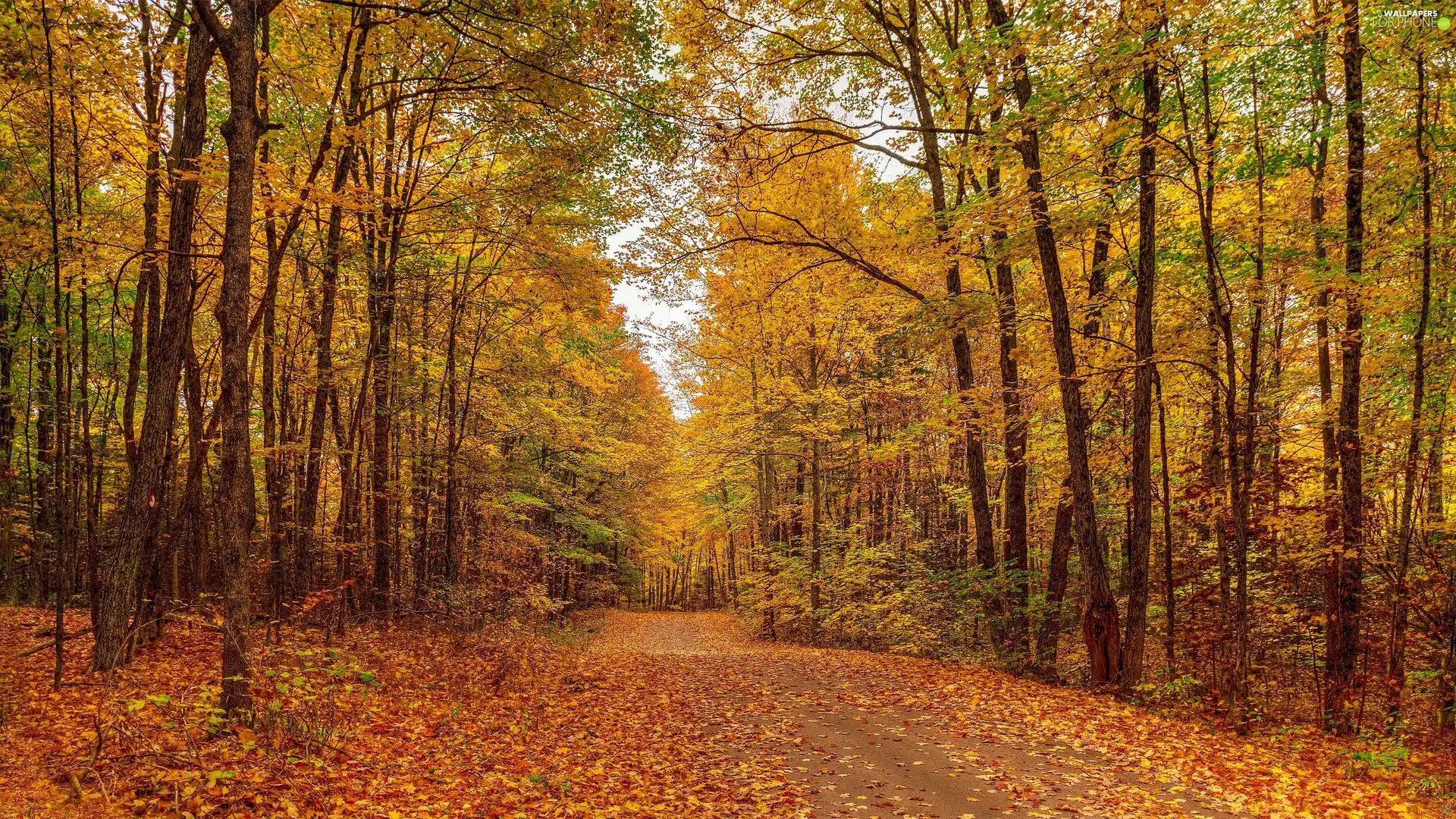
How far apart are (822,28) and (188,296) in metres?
10.4

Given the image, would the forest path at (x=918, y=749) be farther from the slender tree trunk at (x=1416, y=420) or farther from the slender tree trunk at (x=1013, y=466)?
the slender tree trunk at (x=1416, y=420)

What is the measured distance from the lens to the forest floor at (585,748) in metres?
4.63

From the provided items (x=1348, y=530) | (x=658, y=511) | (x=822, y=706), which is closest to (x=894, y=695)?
(x=822, y=706)

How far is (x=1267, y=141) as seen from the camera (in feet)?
31.2

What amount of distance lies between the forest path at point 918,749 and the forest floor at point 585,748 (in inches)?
1.2

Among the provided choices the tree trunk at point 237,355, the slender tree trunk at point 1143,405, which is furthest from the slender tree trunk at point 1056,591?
the tree trunk at point 237,355

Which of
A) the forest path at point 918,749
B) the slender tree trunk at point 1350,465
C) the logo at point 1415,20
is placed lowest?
the forest path at point 918,749

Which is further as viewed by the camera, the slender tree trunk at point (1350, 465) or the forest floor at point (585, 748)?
the slender tree trunk at point (1350, 465)

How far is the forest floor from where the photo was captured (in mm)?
4633

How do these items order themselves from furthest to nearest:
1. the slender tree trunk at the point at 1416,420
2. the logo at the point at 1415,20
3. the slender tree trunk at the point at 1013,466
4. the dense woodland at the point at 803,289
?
the slender tree trunk at the point at 1013,466
the dense woodland at the point at 803,289
the slender tree trunk at the point at 1416,420
the logo at the point at 1415,20

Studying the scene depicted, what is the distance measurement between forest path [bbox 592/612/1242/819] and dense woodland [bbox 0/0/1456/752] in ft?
Answer: 8.37

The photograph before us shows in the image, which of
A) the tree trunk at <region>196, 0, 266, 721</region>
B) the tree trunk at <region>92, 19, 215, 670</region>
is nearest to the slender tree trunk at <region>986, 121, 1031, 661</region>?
the tree trunk at <region>196, 0, 266, 721</region>

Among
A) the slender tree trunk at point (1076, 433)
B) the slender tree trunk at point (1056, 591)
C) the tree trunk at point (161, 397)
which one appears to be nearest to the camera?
the tree trunk at point (161, 397)

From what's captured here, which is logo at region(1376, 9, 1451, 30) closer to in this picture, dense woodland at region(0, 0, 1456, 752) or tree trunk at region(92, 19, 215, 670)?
dense woodland at region(0, 0, 1456, 752)
